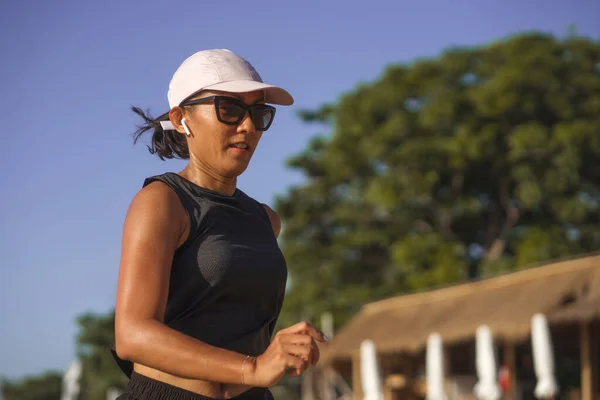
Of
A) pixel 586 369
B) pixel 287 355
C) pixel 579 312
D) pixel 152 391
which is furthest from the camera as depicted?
pixel 586 369

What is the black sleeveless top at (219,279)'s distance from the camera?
218cm

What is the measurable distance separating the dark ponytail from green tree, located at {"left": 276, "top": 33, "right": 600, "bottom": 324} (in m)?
26.3

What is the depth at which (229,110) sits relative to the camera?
7.44 feet

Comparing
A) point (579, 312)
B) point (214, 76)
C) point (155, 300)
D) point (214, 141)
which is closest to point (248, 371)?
point (155, 300)

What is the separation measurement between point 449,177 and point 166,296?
96.6 feet

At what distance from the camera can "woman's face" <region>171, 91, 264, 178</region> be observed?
2.28 metres

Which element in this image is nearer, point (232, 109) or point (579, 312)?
point (232, 109)

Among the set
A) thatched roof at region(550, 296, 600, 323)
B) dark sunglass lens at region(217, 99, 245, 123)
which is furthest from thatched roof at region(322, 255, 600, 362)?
dark sunglass lens at region(217, 99, 245, 123)

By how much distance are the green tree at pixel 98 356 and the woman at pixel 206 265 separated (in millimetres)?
27647

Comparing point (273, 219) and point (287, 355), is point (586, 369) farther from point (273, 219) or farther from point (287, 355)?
point (287, 355)

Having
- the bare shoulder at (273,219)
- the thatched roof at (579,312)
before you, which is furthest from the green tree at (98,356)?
the bare shoulder at (273,219)

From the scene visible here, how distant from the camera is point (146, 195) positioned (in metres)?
2.18

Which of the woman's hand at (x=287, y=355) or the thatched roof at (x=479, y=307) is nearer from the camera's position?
the woman's hand at (x=287, y=355)

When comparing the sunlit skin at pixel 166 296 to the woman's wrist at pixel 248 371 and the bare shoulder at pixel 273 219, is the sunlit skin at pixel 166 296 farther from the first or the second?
the bare shoulder at pixel 273 219
